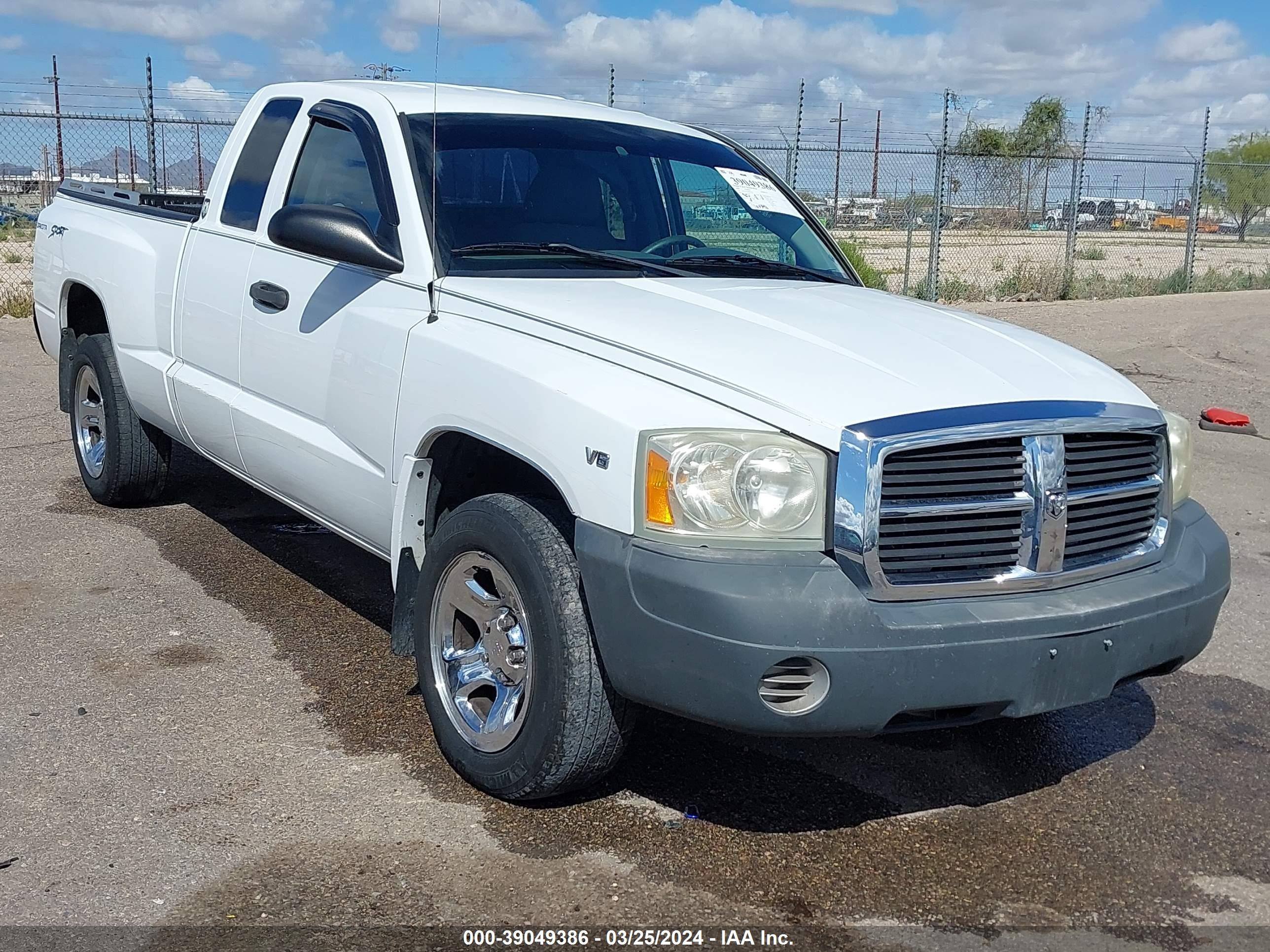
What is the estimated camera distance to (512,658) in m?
3.52

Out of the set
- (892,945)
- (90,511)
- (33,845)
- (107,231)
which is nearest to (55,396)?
(90,511)

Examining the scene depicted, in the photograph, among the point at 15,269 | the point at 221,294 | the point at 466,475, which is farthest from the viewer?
the point at 15,269

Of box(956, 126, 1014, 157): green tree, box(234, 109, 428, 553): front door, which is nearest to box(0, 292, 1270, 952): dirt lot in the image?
box(234, 109, 428, 553): front door

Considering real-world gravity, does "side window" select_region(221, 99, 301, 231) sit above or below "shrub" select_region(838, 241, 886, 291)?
above

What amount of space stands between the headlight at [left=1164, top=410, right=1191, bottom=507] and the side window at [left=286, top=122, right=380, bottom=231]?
249 centimetres

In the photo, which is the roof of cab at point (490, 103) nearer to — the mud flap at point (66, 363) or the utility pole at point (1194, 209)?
the mud flap at point (66, 363)

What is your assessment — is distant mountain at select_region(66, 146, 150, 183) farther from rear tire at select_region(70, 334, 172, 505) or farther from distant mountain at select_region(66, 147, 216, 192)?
rear tire at select_region(70, 334, 172, 505)

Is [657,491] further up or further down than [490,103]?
further down

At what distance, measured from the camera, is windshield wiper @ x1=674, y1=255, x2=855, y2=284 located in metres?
4.46

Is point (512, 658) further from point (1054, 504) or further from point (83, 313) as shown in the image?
point (83, 313)

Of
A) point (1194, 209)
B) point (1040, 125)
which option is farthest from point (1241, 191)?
point (1194, 209)

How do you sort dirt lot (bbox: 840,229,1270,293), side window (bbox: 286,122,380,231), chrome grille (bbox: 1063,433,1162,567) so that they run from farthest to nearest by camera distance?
dirt lot (bbox: 840,229,1270,293)
side window (bbox: 286,122,380,231)
chrome grille (bbox: 1063,433,1162,567)

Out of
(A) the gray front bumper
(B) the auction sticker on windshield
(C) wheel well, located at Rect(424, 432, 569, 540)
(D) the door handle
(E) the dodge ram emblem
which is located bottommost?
(A) the gray front bumper

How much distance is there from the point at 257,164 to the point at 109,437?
186cm
